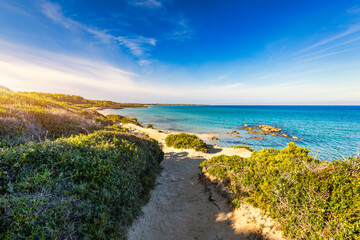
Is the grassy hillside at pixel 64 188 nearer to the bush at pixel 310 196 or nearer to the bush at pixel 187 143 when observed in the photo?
the bush at pixel 310 196

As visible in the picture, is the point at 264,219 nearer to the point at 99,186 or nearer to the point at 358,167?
the point at 358,167

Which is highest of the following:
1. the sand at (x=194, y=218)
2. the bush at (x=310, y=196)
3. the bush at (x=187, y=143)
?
the bush at (x=310, y=196)

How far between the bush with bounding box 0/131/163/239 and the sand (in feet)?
3.72

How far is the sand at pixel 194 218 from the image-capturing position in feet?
17.3

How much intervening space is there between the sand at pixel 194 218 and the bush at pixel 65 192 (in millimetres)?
1133

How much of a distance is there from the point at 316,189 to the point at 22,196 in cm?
824

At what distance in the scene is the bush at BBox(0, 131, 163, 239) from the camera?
274 cm

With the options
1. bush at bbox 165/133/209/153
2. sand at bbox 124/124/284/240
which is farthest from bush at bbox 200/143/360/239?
bush at bbox 165/133/209/153

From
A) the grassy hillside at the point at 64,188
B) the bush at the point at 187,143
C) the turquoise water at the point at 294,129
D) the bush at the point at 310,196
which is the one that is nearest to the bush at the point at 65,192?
the grassy hillside at the point at 64,188

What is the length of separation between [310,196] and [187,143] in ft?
43.5

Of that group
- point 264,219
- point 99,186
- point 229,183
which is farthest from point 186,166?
point 99,186

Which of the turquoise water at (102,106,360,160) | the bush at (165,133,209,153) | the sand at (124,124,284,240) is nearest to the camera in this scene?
the sand at (124,124,284,240)

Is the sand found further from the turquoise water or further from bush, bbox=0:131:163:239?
the turquoise water

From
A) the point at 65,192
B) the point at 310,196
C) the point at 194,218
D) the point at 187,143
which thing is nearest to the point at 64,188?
the point at 65,192
